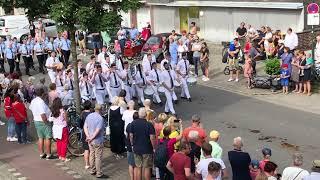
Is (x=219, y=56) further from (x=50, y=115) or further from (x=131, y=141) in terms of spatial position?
(x=131, y=141)

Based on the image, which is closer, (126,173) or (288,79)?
(126,173)

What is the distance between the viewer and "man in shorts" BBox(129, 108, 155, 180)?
11.9m

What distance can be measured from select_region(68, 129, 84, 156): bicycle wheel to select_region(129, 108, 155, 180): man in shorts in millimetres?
3267

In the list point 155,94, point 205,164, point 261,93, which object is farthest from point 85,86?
point 205,164

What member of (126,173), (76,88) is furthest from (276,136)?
(76,88)

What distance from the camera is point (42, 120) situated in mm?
14570

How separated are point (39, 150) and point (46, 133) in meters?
1.02

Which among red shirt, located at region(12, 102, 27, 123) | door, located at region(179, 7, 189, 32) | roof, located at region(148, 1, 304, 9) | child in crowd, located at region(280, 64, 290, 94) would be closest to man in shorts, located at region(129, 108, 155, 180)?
red shirt, located at region(12, 102, 27, 123)

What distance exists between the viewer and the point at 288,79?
21.1 m

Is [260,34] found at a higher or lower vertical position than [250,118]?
higher

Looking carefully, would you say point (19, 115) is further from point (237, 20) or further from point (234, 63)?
point (237, 20)

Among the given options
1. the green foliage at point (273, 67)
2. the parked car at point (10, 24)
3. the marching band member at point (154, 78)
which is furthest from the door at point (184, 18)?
the marching band member at point (154, 78)

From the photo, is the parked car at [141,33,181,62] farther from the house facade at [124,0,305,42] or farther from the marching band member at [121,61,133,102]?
the marching band member at [121,61,133,102]

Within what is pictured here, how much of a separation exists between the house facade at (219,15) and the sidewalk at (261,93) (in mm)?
4855
